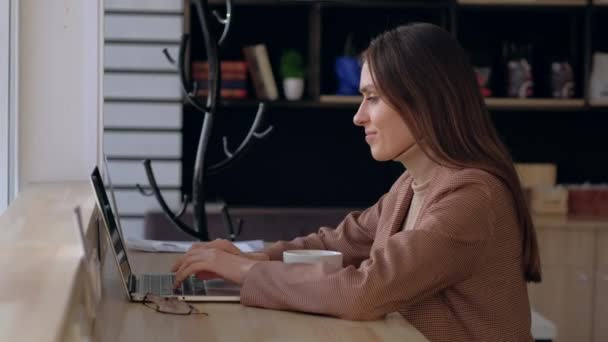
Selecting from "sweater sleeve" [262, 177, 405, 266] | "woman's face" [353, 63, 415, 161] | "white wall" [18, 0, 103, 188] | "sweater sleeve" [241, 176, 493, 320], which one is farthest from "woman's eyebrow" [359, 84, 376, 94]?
"white wall" [18, 0, 103, 188]

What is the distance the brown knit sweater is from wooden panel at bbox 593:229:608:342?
9.29ft

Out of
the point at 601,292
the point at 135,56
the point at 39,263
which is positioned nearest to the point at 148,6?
the point at 135,56

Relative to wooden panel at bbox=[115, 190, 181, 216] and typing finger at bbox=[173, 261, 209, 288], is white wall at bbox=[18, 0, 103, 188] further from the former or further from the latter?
wooden panel at bbox=[115, 190, 181, 216]

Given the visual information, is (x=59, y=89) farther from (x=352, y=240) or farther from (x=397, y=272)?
(x=397, y=272)

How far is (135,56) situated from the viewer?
4684mm

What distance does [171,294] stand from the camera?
2.07 m

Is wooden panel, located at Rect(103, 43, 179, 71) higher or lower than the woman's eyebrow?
lower

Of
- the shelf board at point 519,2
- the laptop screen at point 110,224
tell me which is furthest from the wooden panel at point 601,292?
the laptop screen at point 110,224

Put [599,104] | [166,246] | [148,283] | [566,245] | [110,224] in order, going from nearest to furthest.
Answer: [110,224], [148,283], [166,246], [566,245], [599,104]

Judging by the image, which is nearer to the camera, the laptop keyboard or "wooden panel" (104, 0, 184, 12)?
the laptop keyboard

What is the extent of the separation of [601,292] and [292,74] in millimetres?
1619

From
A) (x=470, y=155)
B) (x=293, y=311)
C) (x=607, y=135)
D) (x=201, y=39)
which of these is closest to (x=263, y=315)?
(x=293, y=311)

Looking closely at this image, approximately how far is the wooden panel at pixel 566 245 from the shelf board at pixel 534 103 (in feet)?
1.89

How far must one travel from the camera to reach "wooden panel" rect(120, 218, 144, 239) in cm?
471
